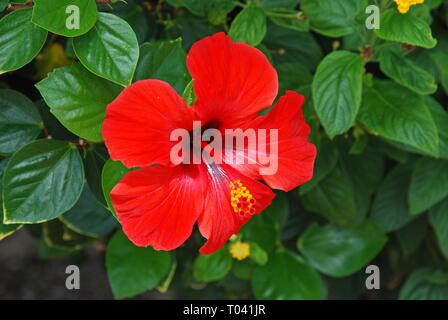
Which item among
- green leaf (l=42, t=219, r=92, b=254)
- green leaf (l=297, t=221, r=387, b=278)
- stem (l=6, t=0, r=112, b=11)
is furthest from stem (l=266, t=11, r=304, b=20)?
green leaf (l=42, t=219, r=92, b=254)

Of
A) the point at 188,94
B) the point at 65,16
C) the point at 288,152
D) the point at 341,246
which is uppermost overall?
the point at 65,16

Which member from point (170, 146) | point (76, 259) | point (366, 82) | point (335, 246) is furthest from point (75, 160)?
point (76, 259)

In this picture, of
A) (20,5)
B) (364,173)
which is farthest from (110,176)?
(364,173)

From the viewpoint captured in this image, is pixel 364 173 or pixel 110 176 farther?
pixel 364 173

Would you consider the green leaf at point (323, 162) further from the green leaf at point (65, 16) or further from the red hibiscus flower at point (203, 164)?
the green leaf at point (65, 16)

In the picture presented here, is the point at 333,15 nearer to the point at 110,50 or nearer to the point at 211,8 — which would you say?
the point at 211,8
